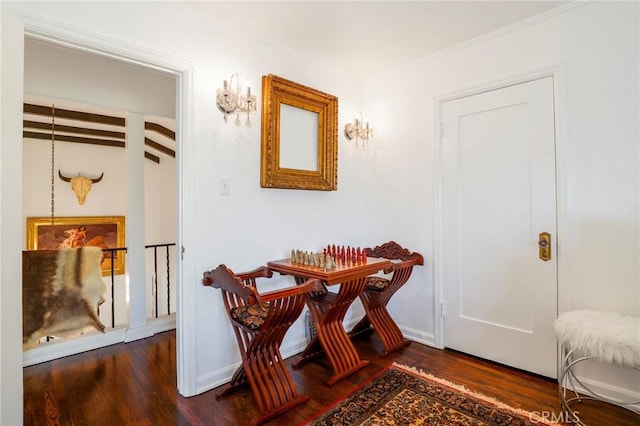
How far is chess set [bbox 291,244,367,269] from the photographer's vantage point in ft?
7.57

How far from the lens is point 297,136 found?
8.93ft

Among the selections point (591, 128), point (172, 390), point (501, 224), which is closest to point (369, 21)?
point (591, 128)

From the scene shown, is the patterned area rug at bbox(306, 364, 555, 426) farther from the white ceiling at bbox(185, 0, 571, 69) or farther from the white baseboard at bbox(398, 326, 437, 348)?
the white ceiling at bbox(185, 0, 571, 69)

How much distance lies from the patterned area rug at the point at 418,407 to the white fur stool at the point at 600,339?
0.40m

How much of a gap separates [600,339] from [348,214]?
6.72ft


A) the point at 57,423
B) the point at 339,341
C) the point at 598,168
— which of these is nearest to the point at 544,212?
the point at 598,168

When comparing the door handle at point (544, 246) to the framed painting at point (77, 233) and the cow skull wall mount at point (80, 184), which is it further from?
the cow skull wall mount at point (80, 184)

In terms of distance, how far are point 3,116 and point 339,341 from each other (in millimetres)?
2284

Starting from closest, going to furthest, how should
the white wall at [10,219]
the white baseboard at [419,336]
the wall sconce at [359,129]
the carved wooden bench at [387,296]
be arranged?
the white wall at [10,219], the carved wooden bench at [387,296], the white baseboard at [419,336], the wall sconce at [359,129]

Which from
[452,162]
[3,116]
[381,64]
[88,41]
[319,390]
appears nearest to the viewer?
[3,116]

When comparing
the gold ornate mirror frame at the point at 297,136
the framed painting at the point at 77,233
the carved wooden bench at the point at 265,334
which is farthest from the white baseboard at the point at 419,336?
the framed painting at the point at 77,233

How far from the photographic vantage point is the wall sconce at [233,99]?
2155mm

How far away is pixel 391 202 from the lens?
10.3 ft

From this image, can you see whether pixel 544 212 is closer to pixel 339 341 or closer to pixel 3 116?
pixel 339 341
